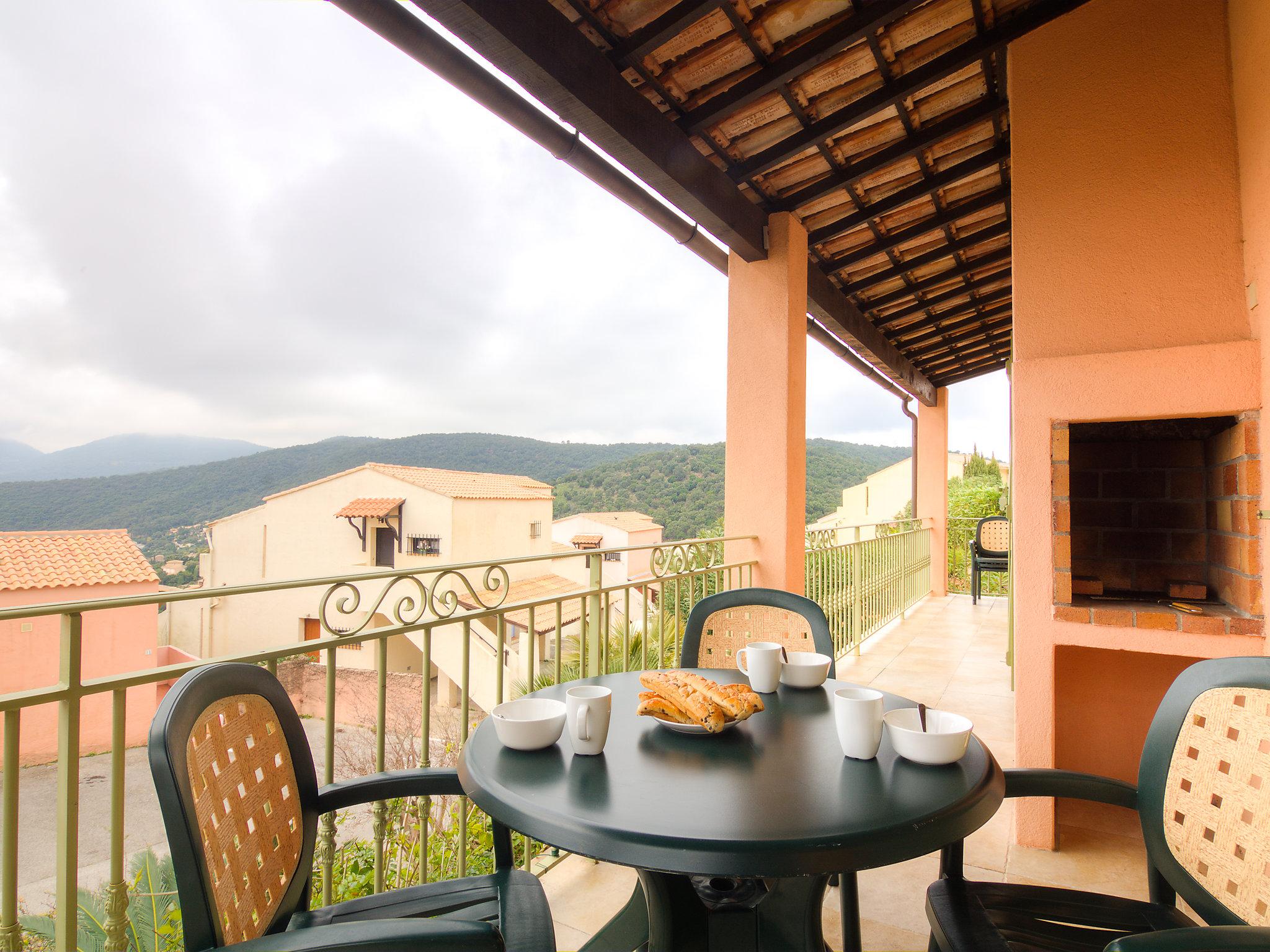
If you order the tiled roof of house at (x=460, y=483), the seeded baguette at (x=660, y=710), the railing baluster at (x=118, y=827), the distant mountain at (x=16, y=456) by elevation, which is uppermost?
the distant mountain at (x=16, y=456)

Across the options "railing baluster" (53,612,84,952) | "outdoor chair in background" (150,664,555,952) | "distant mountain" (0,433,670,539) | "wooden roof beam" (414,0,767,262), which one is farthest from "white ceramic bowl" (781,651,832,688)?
"distant mountain" (0,433,670,539)

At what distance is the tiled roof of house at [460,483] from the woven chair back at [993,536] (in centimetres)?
1240

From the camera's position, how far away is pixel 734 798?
906 mm

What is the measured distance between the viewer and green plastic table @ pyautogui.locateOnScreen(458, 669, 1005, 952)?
795mm

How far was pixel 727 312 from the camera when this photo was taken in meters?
3.67

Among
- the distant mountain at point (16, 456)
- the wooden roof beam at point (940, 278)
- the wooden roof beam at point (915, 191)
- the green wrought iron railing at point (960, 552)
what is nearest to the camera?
the wooden roof beam at point (915, 191)

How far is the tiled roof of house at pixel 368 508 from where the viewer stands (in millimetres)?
16688

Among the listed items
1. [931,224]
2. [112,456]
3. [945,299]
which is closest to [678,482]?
[945,299]

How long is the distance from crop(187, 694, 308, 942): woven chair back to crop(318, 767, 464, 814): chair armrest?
0.20ft

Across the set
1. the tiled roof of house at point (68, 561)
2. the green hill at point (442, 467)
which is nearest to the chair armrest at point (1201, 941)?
the tiled roof of house at point (68, 561)

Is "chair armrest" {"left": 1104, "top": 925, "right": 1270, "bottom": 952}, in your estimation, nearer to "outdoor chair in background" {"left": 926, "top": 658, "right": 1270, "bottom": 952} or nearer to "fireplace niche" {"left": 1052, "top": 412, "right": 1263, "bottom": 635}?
"outdoor chair in background" {"left": 926, "top": 658, "right": 1270, "bottom": 952}

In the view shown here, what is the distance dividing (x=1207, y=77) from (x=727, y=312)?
2081 millimetres

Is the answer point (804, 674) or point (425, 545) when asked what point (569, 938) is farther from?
point (425, 545)

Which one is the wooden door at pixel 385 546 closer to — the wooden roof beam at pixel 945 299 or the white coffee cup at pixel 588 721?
the wooden roof beam at pixel 945 299
